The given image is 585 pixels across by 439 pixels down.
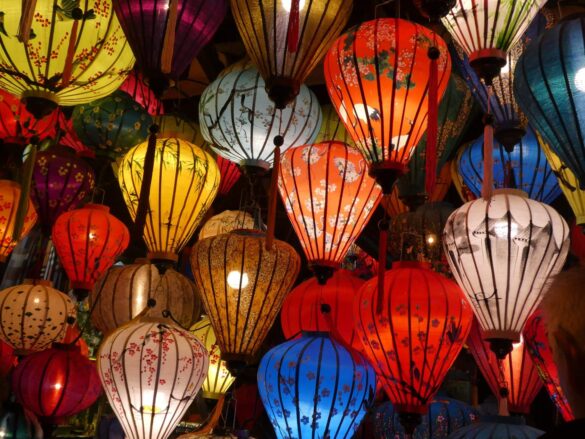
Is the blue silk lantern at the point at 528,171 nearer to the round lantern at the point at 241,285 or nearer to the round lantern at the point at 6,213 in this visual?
the round lantern at the point at 241,285

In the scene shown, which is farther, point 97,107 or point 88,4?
point 97,107

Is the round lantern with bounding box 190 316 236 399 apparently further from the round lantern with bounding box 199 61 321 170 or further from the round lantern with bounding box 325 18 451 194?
the round lantern with bounding box 325 18 451 194

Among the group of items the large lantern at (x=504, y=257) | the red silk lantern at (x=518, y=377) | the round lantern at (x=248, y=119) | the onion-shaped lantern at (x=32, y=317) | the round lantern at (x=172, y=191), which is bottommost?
the red silk lantern at (x=518, y=377)

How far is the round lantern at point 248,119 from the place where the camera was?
3.05 m

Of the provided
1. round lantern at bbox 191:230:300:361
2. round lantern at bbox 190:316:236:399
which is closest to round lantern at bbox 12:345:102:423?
round lantern at bbox 190:316:236:399

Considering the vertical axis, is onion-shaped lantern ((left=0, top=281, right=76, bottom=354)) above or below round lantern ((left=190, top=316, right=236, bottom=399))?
above

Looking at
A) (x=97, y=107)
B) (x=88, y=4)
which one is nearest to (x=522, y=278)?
(x=88, y=4)

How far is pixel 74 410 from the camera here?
3.98 metres

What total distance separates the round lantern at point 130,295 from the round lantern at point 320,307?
23.4 inches

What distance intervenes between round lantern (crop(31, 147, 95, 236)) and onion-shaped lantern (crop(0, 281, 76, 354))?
41 cm

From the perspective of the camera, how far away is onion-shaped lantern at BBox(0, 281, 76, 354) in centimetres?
371

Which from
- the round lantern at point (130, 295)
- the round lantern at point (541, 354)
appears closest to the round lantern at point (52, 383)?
the round lantern at point (130, 295)

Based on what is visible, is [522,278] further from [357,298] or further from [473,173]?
[473,173]

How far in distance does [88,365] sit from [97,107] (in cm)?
130
